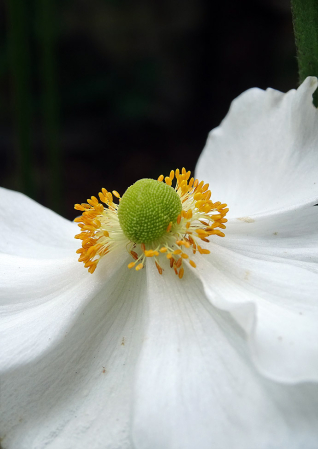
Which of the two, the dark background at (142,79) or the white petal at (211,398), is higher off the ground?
the dark background at (142,79)

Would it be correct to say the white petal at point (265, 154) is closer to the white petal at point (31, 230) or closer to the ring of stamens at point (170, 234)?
the ring of stamens at point (170, 234)

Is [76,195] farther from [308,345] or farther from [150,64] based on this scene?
[308,345]

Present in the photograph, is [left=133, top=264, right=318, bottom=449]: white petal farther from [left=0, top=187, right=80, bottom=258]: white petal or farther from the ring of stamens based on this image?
[left=0, top=187, right=80, bottom=258]: white petal

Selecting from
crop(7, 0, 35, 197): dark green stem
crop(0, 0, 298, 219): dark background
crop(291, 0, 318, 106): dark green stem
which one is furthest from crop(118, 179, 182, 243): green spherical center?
crop(0, 0, 298, 219): dark background

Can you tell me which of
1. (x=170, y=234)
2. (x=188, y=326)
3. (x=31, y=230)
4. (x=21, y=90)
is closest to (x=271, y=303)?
(x=188, y=326)

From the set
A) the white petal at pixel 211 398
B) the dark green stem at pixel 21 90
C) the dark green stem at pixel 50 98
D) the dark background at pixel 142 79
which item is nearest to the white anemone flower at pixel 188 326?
the white petal at pixel 211 398

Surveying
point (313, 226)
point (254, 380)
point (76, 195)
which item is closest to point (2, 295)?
point (254, 380)

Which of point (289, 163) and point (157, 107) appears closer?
point (289, 163)

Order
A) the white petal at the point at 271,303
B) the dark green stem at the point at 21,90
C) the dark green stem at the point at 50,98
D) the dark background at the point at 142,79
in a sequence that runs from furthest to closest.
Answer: the dark background at the point at 142,79 < the dark green stem at the point at 50,98 < the dark green stem at the point at 21,90 < the white petal at the point at 271,303
